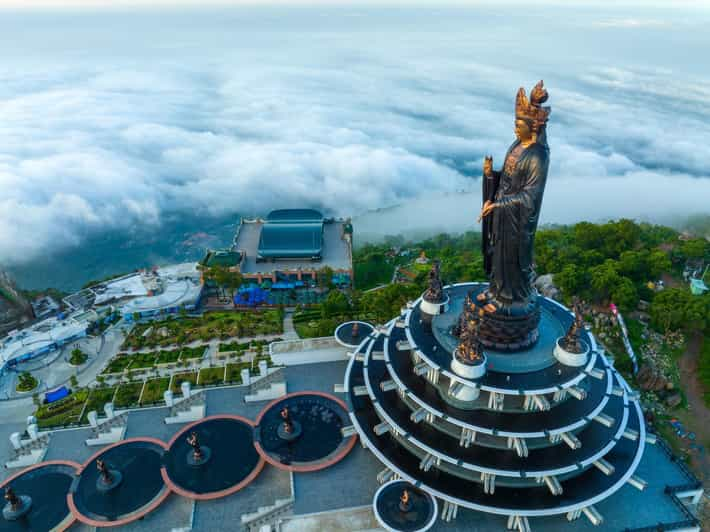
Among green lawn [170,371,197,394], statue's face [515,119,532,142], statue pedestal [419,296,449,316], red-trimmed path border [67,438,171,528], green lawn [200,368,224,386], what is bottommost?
green lawn [170,371,197,394]

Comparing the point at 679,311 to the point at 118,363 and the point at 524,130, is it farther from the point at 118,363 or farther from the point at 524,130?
the point at 118,363

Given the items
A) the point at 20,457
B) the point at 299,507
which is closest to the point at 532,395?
the point at 299,507

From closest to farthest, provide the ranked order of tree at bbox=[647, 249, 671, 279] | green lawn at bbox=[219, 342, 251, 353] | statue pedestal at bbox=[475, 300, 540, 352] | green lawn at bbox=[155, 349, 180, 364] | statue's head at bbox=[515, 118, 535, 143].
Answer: statue's head at bbox=[515, 118, 535, 143] < statue pedestal at bbox=[475, 300, 540, 352] < green lawn at bbox=[155, 349, 180, 364] < green lawn at bbox=[219, 342, 251, 353] < tree at bbox=[647, 249, 671, 279]

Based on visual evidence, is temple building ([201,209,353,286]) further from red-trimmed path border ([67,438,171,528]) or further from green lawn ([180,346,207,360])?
red-trimmed path border ([67,438,171,528])

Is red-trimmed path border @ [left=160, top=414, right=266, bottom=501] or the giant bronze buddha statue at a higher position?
the giant bronze buddha statue

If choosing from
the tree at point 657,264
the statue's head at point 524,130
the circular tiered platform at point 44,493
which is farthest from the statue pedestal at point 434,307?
the tree at point 657,264

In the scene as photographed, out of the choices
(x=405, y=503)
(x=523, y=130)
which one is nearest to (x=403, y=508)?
(x=405, y=503)

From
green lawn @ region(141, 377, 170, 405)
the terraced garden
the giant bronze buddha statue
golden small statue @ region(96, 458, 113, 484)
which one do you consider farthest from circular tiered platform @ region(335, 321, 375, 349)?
golden small statue @ region(96, 458, 113, 484)
